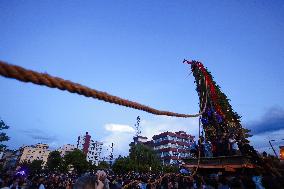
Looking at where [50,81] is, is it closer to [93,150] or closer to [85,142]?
[85,142]

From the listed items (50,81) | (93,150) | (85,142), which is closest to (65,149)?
(85,142)

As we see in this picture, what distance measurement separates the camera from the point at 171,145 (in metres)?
98.0

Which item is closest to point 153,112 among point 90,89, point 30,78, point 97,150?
point 90,89

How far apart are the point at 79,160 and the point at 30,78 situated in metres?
79.8

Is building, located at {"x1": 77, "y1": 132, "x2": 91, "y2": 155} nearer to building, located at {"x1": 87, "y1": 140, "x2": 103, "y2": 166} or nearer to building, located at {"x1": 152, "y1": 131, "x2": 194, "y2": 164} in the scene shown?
building, located at {"x1": 87, "y1": 140, "x2": 103, "y2": 166}

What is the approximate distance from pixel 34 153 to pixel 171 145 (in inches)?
3131

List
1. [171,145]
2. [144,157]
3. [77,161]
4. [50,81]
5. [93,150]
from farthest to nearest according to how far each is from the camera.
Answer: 1. [93,150]
2. [171,145]
3. [77,161]
4. [144,157]
5. [50,81]

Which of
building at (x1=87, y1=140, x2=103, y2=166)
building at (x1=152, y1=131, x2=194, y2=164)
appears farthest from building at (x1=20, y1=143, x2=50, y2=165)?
building at (x1=152, y1=131, x2=194, y2=164)

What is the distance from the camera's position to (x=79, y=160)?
2953 inches

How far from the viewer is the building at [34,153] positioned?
124 m

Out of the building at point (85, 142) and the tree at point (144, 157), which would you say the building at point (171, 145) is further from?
the building at point (85, 142)

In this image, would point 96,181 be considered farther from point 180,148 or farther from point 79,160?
point 180,148

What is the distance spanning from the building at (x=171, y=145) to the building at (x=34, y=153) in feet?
216

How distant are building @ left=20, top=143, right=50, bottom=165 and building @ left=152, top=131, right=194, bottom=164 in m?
65.9
